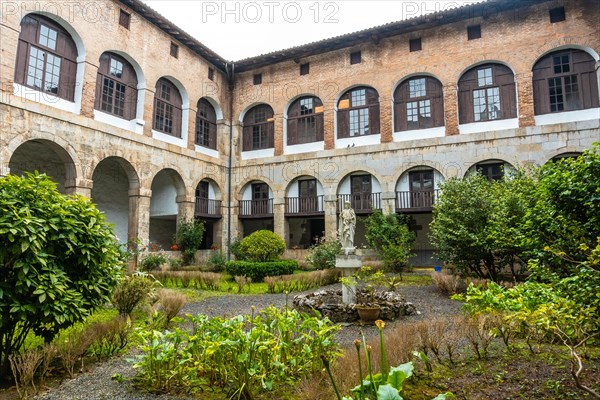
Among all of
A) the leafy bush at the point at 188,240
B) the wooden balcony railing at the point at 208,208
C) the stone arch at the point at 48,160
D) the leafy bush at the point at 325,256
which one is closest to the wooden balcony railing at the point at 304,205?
the wooden balcony railing at the point at 208,208

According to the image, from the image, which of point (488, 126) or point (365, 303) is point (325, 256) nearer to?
point (365, 303)

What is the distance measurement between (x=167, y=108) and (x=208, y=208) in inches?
212

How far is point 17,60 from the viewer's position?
489 inches

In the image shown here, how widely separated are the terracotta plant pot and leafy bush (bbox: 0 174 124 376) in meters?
4.17

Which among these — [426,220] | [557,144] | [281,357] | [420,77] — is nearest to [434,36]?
[420,77]

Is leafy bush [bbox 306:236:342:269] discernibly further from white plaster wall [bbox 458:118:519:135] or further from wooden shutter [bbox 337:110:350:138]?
white plaster wall [bbox 458:118:519:135]

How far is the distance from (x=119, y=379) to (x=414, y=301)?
22.6 feet

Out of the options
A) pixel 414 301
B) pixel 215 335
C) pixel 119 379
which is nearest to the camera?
pixel 215 335

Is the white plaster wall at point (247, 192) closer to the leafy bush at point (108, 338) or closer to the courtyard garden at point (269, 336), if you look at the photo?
the courtyard garden at point (269, 336)


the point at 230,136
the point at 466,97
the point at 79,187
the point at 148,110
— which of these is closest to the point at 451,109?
the point at 466,97

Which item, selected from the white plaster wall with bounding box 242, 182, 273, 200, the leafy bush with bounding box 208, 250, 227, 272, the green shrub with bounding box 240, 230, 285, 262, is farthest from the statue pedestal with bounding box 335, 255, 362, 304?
the white plaster wall with bounding box 242, 182, 273, 200

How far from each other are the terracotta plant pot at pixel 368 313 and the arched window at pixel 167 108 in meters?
14.1

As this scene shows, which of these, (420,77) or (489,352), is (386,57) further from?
(489,352)

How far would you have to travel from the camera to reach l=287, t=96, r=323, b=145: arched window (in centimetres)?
2003
